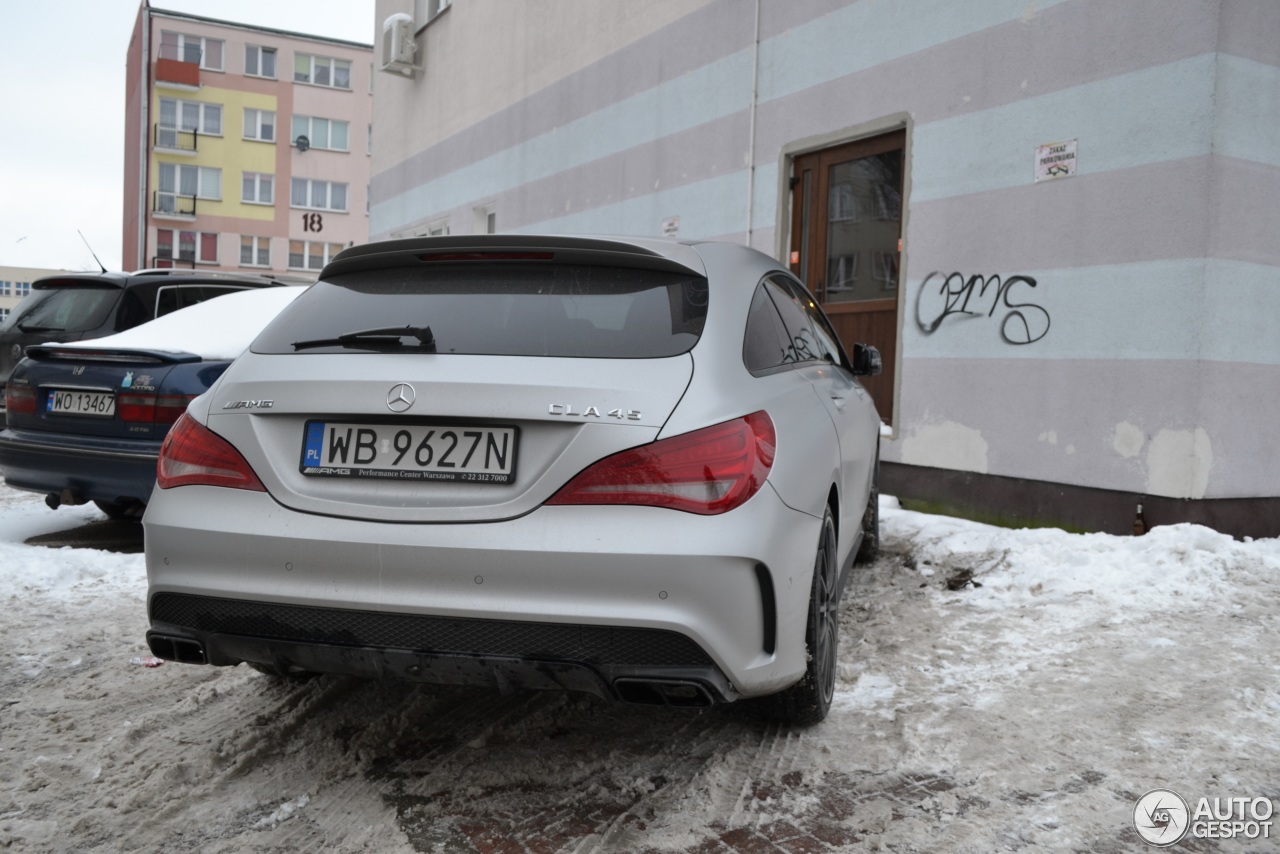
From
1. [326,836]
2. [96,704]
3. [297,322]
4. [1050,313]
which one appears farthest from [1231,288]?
[96,704]

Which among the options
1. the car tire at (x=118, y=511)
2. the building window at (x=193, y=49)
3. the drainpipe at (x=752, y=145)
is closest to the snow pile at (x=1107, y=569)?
the drainpipe at (x=752, y=145)

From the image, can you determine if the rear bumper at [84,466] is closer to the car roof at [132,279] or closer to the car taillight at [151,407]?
the car taillight at [151,407]

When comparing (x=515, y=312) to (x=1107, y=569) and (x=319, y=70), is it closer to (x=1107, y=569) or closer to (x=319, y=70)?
→ (x=1107, y=569)

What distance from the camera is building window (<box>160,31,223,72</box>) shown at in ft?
149

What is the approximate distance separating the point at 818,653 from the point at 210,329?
4.87m

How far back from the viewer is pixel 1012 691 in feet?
12.8

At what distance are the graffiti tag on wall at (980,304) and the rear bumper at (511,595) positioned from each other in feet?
15.6

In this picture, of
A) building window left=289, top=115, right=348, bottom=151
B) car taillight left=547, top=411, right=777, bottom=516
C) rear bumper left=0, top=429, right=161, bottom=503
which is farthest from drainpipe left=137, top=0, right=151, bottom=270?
car taillight left=547, top=411, right=777, bottom=516

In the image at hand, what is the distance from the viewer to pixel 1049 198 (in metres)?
6.79

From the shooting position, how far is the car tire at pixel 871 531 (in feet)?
18.9

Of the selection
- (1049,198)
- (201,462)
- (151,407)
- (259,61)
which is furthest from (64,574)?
(259,61)

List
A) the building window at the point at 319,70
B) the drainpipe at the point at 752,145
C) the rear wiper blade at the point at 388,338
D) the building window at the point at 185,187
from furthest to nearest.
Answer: the building window at the point at 319,70, the building window at the point at 185,187, the drainpipe at the point at 752,145, the rear wiper blade at the point at 388,338

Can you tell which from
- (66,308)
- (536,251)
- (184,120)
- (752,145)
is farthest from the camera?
(184,120)

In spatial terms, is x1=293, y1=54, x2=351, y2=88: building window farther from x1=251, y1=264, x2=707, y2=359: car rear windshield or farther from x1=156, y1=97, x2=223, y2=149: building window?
x1=251, y1=264, x2=707, y2=359: car rear windshield
